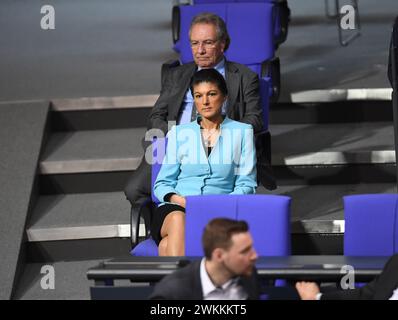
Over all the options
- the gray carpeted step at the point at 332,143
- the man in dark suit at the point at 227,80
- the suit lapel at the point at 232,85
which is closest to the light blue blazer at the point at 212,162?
the man in dark suit at the point at 227,80

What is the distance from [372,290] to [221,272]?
0.65 meters

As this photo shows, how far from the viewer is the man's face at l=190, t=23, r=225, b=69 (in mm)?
5098

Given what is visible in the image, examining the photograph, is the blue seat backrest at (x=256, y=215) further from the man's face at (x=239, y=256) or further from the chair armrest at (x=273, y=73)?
the chair armrest at (x=273, y=73)

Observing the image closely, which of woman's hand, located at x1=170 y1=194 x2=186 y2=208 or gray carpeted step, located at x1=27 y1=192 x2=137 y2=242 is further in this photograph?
gray carpeted step, located at x1=27 y1=192 x2=137 y2=242

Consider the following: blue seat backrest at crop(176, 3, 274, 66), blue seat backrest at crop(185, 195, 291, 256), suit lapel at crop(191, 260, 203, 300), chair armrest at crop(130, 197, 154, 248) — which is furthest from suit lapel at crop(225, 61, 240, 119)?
suit lapel at crop(191, 260, 203, 300)

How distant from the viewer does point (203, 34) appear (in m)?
5.09

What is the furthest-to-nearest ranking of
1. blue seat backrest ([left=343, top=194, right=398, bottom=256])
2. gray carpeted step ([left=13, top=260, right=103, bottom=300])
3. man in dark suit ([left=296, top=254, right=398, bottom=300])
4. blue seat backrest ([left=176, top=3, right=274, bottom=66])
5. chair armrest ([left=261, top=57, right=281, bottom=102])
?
blue seat backrest ([left=176, top=3, right=274, bottom=66]) → chair armrest ([left=261, top=57, right=281, bottom=102]) → gray carpeted step ([left=13, top=260, right=103, bottom=300]) → blue seat backrest ([left=343, top=194, right=398, bottom=256]) → man in dark suit ([left=296, top=254, right=398, bottom=300])

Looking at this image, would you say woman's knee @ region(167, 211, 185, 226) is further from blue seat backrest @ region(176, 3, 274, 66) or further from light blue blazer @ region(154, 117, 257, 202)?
blue seat backrest @ region(176, 3, 274, 66)

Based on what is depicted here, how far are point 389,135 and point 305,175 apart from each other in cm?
59

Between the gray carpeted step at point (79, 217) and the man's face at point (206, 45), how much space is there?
0.86 m

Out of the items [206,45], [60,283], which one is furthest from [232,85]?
[60,283]

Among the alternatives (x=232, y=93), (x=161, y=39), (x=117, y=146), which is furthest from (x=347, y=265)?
(x=161, y=39)

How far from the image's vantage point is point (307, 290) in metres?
3.26

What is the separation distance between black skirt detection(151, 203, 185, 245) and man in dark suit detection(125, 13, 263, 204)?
0.42m
